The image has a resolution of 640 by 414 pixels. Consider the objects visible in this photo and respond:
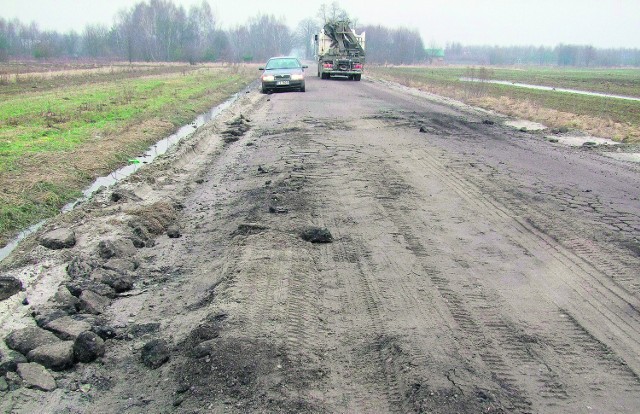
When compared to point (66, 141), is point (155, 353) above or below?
below

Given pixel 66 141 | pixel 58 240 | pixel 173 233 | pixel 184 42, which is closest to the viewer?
pixel 58 240

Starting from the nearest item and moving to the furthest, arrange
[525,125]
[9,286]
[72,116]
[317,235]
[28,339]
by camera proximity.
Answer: [28,339]
[9,286]
[317,235]
[525,125]
[72,116]

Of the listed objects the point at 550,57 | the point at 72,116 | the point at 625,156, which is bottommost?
the point at 625,156

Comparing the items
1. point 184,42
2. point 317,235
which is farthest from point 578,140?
point 184,42

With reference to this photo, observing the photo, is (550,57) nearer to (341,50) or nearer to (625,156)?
(341,50)

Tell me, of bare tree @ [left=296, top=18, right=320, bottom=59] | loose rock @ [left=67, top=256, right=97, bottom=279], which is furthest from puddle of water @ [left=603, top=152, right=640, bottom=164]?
bare tree @ [left=296, top=18, right=320, bottom=59]

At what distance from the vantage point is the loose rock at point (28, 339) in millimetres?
4074

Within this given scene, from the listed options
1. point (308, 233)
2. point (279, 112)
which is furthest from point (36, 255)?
point (279, 112)

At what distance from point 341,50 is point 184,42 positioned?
266ft

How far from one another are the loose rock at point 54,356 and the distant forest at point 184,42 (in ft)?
279

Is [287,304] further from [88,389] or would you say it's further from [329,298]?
[88,389]

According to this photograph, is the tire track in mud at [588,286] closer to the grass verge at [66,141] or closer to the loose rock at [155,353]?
the loose rock at [155,353]

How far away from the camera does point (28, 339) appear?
13.6 ft

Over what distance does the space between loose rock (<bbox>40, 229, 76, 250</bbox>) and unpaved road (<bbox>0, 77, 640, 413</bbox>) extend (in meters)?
0.13
